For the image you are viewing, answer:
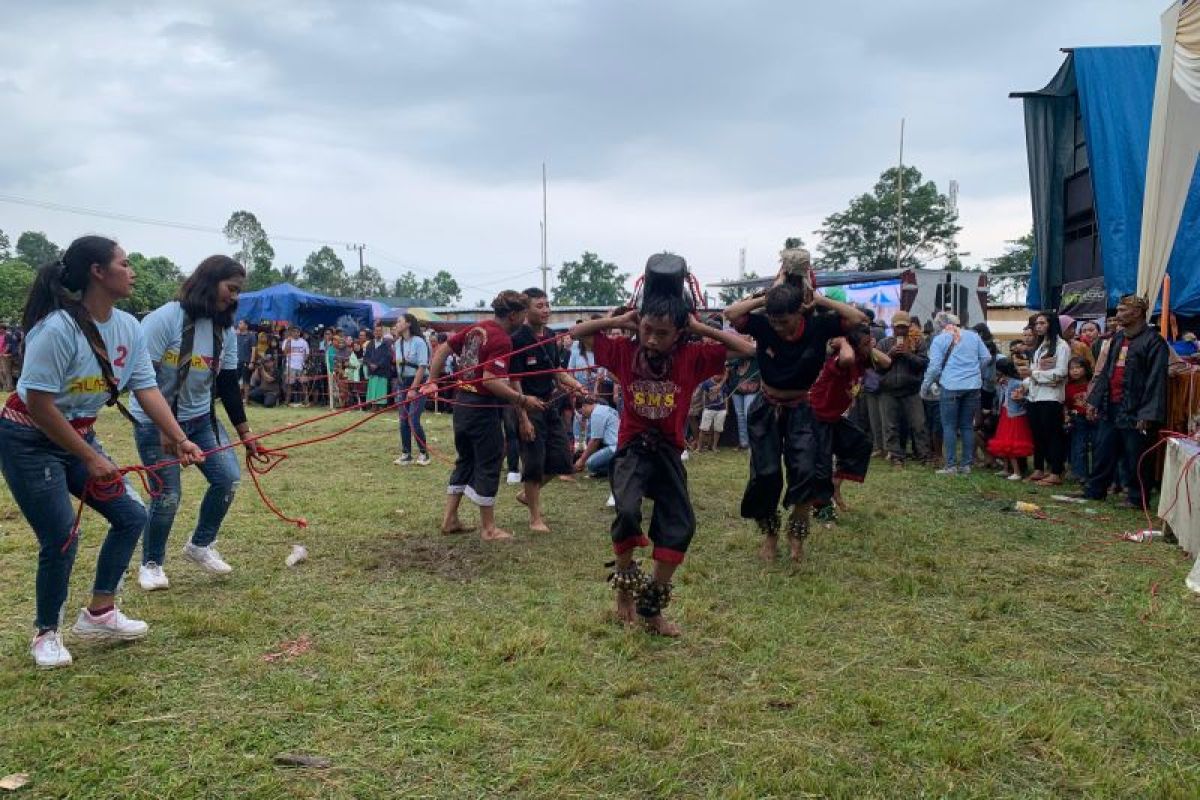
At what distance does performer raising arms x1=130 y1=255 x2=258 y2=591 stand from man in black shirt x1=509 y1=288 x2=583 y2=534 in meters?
2.11

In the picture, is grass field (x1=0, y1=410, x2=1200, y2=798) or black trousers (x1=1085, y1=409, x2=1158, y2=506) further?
black trousers (x1=1085, y1=409, x2=1158, y2=506)

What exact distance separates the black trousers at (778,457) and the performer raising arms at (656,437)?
4.48 ft

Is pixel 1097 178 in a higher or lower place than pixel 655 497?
higher

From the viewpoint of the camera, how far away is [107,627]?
3.89 meters

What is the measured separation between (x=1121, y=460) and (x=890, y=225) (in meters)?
38.9

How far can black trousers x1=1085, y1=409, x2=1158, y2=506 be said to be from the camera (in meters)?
7.60

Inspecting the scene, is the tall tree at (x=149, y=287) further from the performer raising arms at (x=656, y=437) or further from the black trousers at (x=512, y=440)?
the performer raising arms at (x=656, y=437)

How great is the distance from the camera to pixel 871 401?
10.8m

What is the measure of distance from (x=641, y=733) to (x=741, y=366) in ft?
29.4

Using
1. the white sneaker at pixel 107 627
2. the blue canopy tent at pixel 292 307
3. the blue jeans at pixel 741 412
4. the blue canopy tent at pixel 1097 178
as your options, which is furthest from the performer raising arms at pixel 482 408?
the blue canopy tent at pixel 292 307

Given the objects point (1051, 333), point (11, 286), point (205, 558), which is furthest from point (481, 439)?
point (11, 286)

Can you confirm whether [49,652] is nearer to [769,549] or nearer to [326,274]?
[769,549]

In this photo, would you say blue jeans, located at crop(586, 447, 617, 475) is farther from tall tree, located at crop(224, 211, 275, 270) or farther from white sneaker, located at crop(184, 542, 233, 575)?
tall tree, located at crop(224, 211, 275, 270)

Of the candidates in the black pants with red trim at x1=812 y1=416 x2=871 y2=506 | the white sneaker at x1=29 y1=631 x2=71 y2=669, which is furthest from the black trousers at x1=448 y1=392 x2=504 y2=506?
the white sneaker at x1=29 y1=631 x2=71 y2=669
